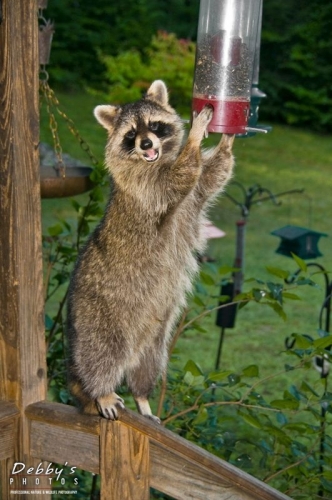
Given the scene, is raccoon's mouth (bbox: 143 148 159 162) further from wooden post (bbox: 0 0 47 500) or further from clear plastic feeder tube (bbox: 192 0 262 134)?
wooden post (bbox: 0 0 47 500)

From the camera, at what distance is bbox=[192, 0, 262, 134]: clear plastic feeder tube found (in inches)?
104

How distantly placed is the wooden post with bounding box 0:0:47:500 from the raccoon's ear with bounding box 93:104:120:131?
615mm

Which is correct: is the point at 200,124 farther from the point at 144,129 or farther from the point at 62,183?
the point at 62,183

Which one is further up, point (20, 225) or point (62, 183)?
point (20, 225)

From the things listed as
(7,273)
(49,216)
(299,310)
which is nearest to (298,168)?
(49,216)

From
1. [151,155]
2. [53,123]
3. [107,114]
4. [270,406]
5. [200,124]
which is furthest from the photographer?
[53,123]

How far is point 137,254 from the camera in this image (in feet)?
9.05

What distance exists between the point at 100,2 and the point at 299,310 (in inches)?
410

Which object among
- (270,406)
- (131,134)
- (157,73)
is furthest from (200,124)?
(157,73)

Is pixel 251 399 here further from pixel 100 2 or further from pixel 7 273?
pixel 100 2

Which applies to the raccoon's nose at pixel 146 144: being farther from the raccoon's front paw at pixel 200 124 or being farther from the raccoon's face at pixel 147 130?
the raccoon's front paw at pixel 200 124

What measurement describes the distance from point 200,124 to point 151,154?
0.21 metres

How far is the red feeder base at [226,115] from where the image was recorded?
2.62m

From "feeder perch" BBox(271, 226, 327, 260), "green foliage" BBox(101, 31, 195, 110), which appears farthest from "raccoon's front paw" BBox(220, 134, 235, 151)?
"green foliage" BBox(101, 31, 195, 110)
